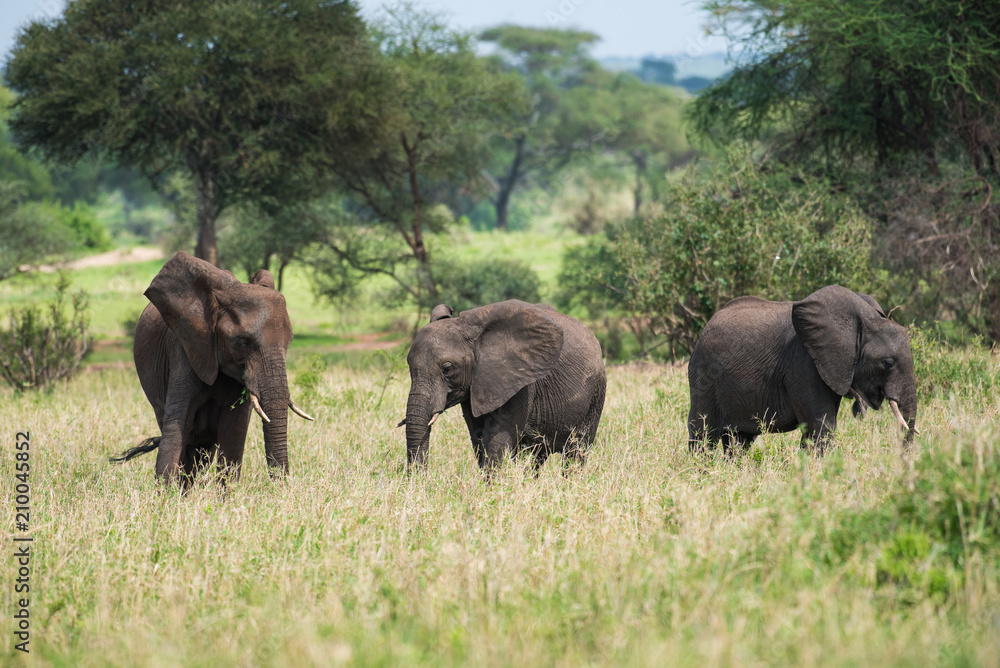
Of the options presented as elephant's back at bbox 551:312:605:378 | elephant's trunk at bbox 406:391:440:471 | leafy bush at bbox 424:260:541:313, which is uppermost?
elephant's back at bbox 551:312:605:378

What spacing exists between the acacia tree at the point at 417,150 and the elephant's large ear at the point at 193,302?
56.0 ft

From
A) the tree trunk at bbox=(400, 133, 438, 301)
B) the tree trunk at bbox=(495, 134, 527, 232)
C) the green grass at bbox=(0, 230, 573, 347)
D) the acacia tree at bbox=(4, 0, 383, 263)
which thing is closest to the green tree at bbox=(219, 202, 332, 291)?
the green grass at bbox=(0, 230, 573, 347)

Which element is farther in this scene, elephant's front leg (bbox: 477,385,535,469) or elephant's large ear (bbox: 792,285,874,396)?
elephant's large ear (bbox: 792,285,874,396)

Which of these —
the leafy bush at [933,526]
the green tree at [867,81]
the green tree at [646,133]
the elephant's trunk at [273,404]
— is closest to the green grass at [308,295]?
the green tree at [867,81]

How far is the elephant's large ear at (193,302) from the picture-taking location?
7.49 metres

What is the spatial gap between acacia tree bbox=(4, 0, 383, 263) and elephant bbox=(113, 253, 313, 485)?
42.9 ft

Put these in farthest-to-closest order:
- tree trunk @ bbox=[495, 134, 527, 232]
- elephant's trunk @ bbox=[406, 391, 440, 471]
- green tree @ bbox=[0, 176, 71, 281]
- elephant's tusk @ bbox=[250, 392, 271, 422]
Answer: tree trunk @ bbox=[495, 134, 527, 232], green tree @ bbox=[0, 176, 71, 281], elephant's trunk @ bbox=[406, 391, 440, 471], elephant's tusk @ bbox=[250, 392, 271, 422]

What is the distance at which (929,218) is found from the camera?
54.8ft

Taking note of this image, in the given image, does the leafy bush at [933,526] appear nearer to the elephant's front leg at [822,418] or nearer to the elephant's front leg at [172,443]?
the elephant's front leg at [822,418]

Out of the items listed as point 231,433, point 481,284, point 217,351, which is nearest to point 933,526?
point 217,351

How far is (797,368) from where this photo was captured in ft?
27.4

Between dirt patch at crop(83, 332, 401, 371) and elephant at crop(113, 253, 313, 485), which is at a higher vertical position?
elephant at crop(113, 253, 313, 485)

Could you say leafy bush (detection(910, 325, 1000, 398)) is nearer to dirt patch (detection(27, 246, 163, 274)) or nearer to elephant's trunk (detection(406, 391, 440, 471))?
elephant's trunk (detection(406, 391, 440, 471))

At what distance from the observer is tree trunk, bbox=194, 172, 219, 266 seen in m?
21.0
